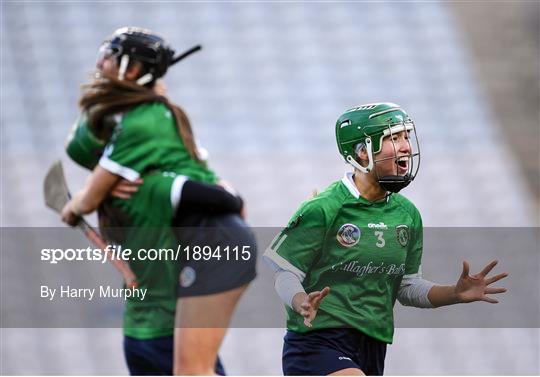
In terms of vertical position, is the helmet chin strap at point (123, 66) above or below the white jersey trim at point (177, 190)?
above

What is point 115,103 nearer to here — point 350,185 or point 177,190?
point 177,190

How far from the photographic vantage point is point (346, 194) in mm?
2275

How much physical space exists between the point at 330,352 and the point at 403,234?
341mm

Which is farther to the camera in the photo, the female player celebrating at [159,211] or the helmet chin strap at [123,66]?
the helmet chin strap at [123,66]

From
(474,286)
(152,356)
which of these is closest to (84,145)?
(152,356)

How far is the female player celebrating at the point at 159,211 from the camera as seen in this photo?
8.82 ft

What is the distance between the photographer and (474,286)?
6.97 ft

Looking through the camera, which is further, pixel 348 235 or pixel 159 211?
pixel 159 211

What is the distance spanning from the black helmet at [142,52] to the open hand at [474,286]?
3.98 ft

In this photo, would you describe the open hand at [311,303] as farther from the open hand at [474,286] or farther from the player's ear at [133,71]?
the player's ear at [133,71]

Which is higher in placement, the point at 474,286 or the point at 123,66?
the point at 123,66

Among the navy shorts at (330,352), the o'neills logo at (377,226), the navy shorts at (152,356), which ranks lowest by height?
the navy shorts at (152,356)

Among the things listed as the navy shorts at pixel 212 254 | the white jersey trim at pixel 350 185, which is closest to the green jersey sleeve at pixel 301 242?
the white jersey trim at pixel 350 185

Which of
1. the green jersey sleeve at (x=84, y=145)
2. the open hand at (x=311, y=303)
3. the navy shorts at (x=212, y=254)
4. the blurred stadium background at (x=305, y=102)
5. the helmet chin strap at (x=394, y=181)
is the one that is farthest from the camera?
the blurred stadium background at (x=305, y=102)
